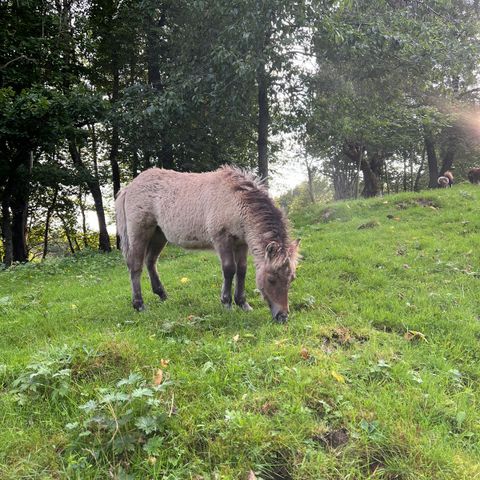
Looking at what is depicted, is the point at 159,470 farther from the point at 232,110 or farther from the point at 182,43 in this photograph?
the point at 182,43

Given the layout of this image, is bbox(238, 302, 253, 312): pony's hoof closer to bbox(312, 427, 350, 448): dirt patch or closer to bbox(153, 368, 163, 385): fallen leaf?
bbox(153, 368, 163, 385): fallen leaf

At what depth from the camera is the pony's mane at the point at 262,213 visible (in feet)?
17.9

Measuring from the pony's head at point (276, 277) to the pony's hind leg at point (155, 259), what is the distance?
2453mm

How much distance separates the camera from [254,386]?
3.59m

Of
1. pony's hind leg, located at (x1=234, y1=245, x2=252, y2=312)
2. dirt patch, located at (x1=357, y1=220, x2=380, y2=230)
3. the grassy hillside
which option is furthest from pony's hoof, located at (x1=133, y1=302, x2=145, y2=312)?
dirt patch, located at (x1=357, y1=220, x2=380, y2=230)

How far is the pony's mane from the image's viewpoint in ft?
17.9

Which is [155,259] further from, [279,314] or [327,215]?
[327,215]

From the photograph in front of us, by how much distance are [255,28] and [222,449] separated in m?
11.4

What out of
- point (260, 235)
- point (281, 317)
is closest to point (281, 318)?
point (281, 317)

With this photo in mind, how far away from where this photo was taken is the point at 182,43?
14.4 m

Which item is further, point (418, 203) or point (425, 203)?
point (418, 203)

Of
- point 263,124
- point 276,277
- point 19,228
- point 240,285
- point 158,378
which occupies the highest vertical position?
point 263,124

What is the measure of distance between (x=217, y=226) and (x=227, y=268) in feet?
2.13

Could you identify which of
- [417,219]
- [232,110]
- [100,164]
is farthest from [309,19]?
[100,164]
